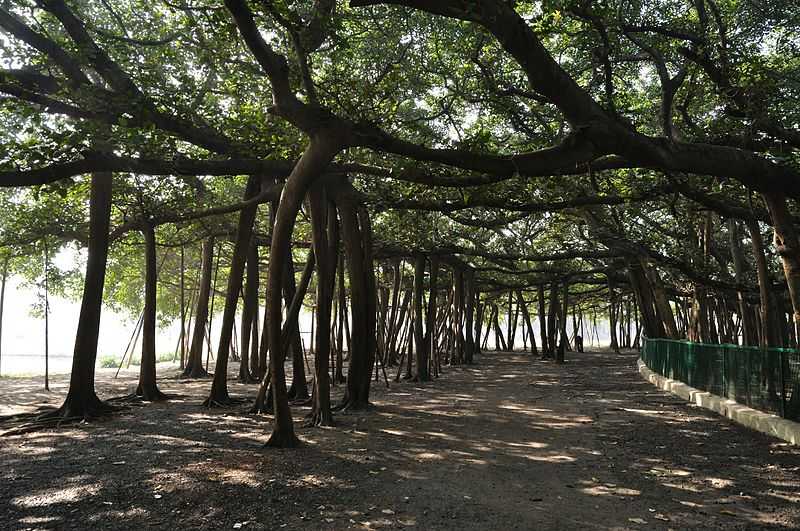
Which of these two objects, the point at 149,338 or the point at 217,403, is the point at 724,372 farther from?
the point at 149,338

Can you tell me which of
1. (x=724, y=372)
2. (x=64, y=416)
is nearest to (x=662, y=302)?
(x=724, y=372)

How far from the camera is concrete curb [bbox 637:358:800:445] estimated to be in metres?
6.62

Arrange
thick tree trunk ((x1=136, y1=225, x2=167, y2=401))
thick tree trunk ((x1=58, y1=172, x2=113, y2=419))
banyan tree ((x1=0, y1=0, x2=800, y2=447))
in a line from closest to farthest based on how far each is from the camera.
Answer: banyan tree ((x1=0, y1=0, x2=800, y2=447))
thick tree trunk ((x1=58, y1=172, x2=113, y2=419))
thick tree trunk ((x1=136, y1=225, x2=167, y2=401))

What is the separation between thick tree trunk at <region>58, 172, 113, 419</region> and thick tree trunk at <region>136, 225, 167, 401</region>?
4.83 ft

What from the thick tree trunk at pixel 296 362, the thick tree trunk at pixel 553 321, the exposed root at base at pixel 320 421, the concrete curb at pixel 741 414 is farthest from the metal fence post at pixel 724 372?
the thick tree trunk at pixel 553 321

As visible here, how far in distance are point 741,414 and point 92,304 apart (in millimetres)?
8920

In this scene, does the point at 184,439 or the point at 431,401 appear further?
the point at 431,401

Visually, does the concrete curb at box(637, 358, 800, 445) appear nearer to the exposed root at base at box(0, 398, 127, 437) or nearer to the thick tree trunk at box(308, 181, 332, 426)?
the thick tree trunk at box(308, 181, 332, 426)

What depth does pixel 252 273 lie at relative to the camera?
14.3 meters

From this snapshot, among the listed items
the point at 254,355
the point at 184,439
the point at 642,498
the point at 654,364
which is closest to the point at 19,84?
the point at 184,439

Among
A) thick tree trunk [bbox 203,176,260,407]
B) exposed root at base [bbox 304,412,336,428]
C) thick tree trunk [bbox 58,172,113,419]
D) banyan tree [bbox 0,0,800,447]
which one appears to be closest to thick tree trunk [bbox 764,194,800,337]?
banyan tree [bbox 0,0,800,447]

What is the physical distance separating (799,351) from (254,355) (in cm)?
1191

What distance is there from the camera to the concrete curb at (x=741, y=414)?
6623 mm

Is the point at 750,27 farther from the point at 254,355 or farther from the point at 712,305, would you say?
the point at 712,305
